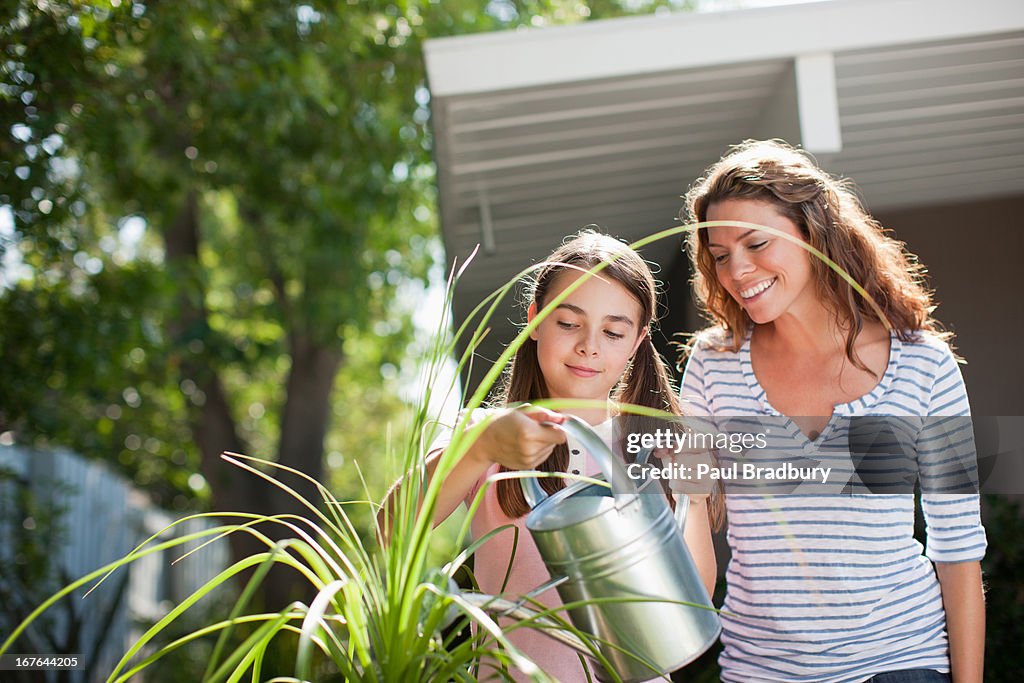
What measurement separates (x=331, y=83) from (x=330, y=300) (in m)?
2.00

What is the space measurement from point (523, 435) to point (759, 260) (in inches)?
24.5

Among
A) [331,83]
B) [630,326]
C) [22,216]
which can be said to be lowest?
[630,326]

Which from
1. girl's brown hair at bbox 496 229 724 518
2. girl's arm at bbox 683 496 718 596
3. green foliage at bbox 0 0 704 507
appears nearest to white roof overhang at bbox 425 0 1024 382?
girl's brown hair at bbox 496 229 724 518

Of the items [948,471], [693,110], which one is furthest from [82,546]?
[948,471]

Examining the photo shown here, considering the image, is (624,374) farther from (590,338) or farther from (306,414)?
(306,414)

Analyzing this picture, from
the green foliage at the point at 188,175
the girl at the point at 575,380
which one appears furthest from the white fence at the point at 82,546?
the girl at the point at 575,380

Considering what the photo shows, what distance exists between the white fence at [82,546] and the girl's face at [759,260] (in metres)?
3.18

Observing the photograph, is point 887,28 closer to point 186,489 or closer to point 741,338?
point 741,338

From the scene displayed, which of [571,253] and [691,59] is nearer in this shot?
[571,253]

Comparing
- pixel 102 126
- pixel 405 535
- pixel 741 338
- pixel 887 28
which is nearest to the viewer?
pixel 405 535

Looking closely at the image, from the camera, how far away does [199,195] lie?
24.7 ft

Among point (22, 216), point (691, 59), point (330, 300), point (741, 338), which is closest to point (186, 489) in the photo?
point (330, 300)

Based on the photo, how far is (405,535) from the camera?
3.19ft

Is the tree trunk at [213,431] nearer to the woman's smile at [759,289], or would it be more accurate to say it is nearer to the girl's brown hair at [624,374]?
the girl's brown hair at [624,374]
